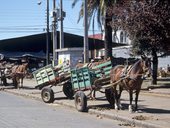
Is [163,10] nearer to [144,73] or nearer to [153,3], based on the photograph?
[153,3]

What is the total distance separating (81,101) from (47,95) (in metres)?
4.21

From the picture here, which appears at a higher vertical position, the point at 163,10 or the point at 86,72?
the point at 163,10

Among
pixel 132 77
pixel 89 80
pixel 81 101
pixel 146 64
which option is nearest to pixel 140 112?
pixel 132 77

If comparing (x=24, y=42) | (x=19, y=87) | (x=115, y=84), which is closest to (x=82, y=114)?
(x=115, y=84)

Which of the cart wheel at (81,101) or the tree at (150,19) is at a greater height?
the tree at (150,19)

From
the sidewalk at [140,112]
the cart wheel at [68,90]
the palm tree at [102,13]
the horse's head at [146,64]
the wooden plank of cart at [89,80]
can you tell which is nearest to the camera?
the sidewalk at [140,112]

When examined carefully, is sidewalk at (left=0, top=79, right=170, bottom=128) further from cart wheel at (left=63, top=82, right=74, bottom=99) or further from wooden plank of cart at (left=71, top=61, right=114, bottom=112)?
wooden plank of cart at (left=71, top=61, right=114, bottom=112)

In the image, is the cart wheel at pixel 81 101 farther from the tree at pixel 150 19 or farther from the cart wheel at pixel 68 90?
the cart wheel at pixel 68 90

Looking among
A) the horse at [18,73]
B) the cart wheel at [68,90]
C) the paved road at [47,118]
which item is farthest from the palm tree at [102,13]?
the paved road at [47,118]

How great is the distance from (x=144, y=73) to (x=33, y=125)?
3975mm

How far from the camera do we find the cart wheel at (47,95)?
68.0 feet

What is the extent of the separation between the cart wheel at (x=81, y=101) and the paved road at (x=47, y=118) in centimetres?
23

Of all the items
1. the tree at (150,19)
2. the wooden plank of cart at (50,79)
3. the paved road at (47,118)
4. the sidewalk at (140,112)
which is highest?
the tree at (150,19)

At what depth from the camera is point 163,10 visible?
50.4 feet
